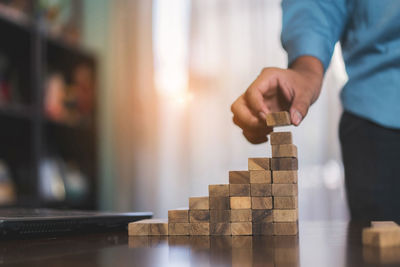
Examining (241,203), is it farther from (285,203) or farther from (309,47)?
(309,47)

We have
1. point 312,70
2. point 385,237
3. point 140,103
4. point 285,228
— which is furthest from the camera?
point 140,103

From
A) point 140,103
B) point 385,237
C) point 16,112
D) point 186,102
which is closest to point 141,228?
Answer: point 385,237

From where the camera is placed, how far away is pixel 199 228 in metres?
0.62

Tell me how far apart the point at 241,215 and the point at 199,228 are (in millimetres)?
61

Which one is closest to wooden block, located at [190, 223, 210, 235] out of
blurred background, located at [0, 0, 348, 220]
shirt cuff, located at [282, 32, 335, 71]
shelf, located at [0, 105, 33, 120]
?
shirt cuff, located at [282, 32, 335, 71]

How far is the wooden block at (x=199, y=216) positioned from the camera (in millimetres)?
618

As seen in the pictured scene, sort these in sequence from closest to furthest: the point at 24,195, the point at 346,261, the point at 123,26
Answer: the point at 346,261 < the point at 24,195 < the point at 123,26

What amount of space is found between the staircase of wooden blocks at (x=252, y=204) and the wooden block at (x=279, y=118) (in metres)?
0.04

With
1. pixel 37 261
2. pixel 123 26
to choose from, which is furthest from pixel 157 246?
pixel 123 26

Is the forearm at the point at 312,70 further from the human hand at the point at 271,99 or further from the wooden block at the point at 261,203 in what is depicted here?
the wooden block at the point at 261,203

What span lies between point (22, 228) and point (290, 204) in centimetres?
37

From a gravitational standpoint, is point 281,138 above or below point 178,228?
above

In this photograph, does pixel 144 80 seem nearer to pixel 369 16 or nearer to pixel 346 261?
pixel 369 16

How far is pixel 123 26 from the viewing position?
10.8 feet
